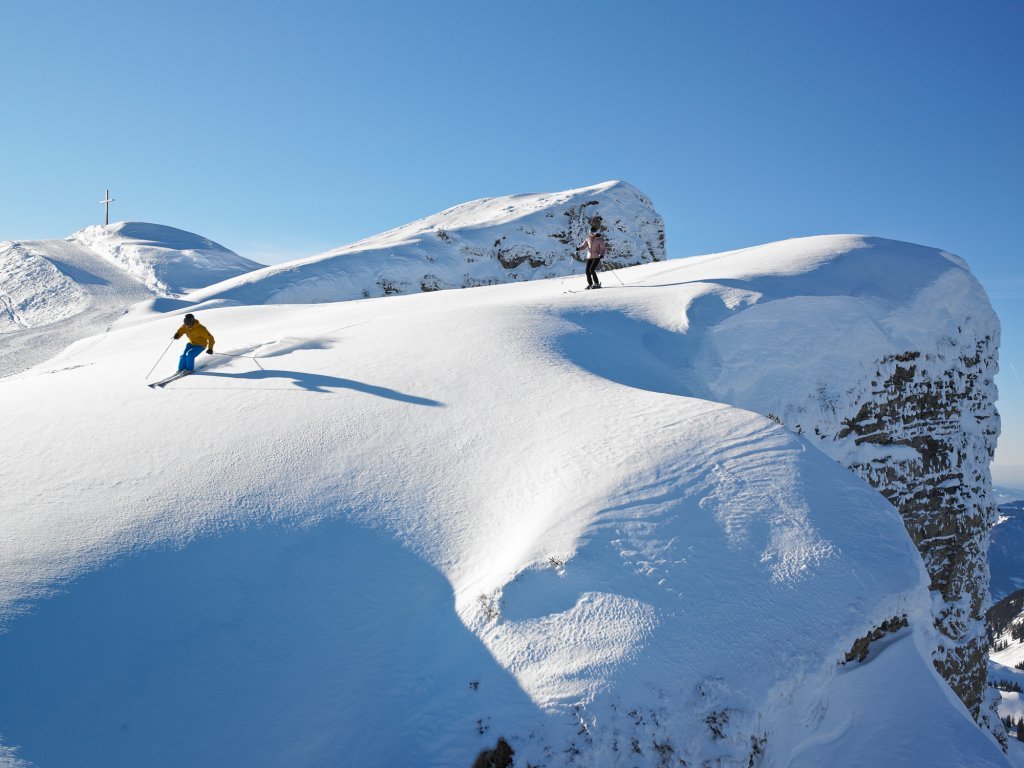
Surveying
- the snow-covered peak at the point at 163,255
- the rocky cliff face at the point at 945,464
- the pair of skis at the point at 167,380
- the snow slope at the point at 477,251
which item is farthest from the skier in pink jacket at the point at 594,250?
the snow-covered peak at the point at 163,255

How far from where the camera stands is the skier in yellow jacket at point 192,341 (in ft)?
34.9

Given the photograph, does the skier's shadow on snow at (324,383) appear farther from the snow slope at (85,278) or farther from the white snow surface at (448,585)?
the snow slope at (85,278)

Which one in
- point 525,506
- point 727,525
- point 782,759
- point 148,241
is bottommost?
point 782,759

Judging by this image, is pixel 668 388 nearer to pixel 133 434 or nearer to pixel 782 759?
pixel 782 759

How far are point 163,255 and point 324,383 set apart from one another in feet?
96.6

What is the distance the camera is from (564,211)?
1417 inches

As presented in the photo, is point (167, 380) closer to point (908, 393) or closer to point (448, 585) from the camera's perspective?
point (448, 585)

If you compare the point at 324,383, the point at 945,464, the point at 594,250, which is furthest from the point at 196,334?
the point at 945,464

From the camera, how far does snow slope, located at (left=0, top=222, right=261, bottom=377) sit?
20.1 meters

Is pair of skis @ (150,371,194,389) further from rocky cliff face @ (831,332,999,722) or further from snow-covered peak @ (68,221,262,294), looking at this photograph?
snow-covered peak @ (68,221,262,294)

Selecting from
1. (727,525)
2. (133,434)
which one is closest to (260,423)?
(133,434)

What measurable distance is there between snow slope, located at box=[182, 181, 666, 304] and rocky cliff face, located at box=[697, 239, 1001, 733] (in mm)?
18175

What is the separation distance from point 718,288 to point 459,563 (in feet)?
36.3

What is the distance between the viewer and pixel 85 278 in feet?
90.3
